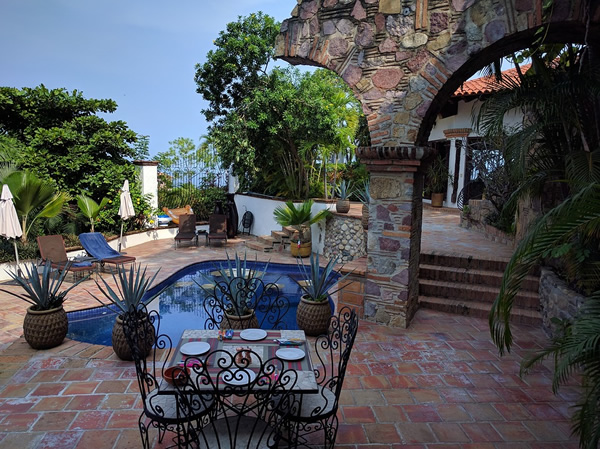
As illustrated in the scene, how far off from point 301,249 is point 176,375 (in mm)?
8086

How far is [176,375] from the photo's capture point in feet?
9.34

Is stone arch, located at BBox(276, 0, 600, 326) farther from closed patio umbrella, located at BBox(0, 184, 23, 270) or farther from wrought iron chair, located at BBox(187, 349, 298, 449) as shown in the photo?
closed patio umbrella, located at BBox(0, 184, 23, 270)

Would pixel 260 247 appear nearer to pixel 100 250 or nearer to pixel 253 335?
pixel 100 250

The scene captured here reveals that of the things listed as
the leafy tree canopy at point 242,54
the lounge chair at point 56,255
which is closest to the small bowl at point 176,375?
the lounge chair at point 56,255

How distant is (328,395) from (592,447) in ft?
5.37

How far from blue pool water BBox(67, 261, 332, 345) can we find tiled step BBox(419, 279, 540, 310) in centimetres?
229

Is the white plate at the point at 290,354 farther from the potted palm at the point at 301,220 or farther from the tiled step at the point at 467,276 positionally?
the potted palm at the point at 301,220

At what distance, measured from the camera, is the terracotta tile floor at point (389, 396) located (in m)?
3.38

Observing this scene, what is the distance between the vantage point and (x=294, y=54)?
585 centimetres

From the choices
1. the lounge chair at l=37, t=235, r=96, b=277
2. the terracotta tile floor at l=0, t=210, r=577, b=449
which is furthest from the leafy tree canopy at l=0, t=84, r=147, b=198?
the terracotta tile floor at l=0, t=210, r=577, b=449

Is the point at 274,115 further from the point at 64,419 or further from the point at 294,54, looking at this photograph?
the point at 64,419

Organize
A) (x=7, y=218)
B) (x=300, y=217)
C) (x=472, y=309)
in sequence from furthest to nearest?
(x=300, y=217)
(x=7, y=218)
(x=472, y=309)

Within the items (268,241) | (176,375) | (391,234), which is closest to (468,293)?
(391,234)

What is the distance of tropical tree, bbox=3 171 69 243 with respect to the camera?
27.2 feet
